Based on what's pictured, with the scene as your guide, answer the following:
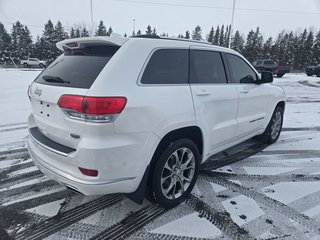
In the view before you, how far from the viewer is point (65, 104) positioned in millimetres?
2176

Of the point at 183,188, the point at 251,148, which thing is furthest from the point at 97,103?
the point at 251,148

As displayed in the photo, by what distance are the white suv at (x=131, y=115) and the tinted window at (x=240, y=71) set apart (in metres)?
0.35

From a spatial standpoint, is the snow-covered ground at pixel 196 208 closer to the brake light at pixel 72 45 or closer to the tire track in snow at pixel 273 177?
the tire track in snow at pixel 273 177

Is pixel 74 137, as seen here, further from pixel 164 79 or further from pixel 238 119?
pixel 238 119

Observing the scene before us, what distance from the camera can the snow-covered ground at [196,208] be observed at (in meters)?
2.47

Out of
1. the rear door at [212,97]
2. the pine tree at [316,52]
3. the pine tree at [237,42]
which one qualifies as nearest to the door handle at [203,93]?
the rear door at [212,97]

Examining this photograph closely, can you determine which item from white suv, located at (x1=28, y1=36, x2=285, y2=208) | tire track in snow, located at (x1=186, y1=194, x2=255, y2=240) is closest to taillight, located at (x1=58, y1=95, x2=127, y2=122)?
white suv, located at (x1=28, y1=36, x2=285, y2=208)

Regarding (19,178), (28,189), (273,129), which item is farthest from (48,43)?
(28,189)

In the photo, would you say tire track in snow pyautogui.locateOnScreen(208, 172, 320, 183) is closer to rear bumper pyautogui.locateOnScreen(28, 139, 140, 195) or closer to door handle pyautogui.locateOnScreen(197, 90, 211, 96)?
door handle pyautogui.locateOnScreen(197, 90, 211, 96)

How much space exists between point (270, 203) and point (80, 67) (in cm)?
268

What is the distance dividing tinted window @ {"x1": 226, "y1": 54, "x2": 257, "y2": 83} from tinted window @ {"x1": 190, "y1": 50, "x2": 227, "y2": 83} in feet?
0.90

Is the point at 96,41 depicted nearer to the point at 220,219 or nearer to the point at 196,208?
Result: the point at 196,208

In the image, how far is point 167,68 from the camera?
2.63m

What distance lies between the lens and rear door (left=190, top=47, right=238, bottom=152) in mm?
2885
